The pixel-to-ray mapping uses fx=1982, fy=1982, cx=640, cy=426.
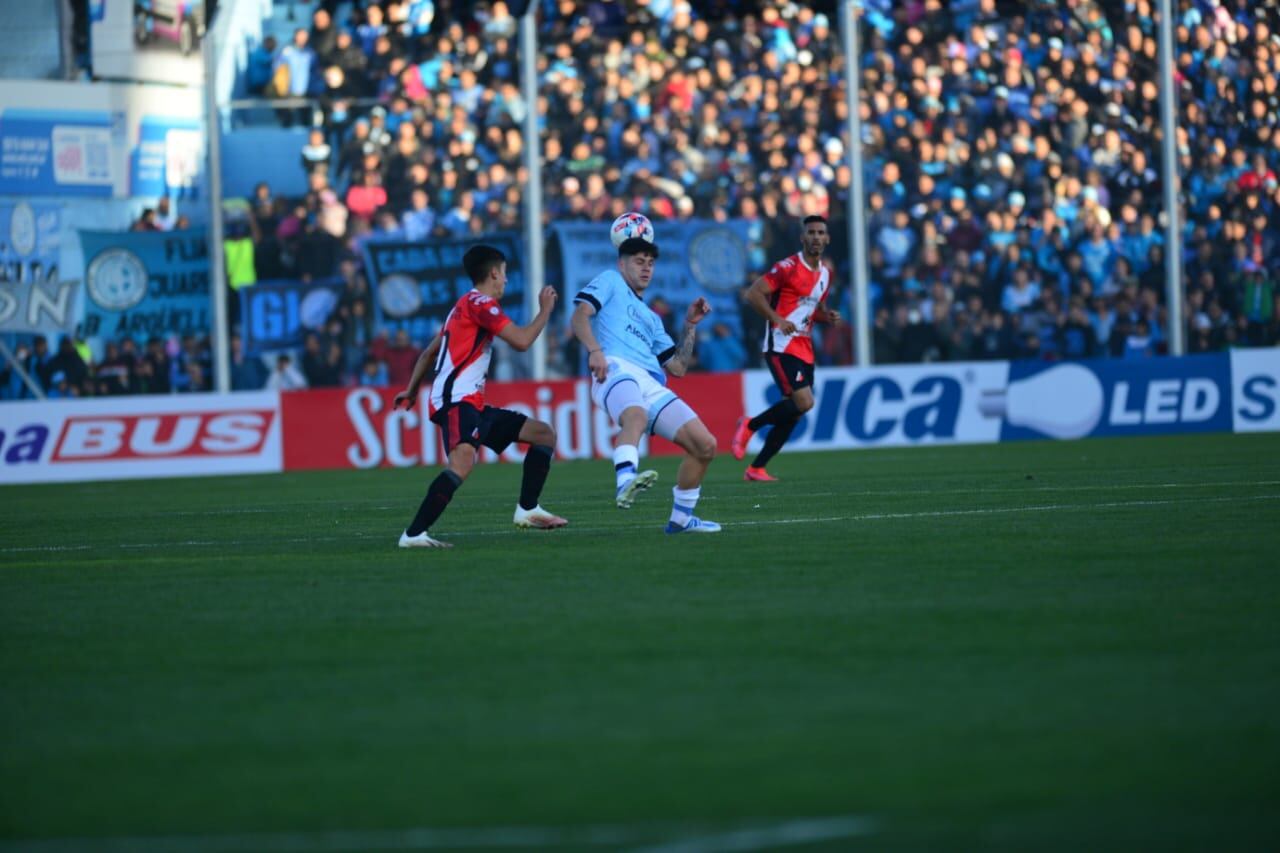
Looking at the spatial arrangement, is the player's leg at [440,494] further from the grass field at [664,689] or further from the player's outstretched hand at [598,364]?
the player's outstretched hand at [598,364]

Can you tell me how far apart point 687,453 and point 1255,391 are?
16.7 metres

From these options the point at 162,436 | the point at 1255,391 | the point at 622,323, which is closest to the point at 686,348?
the point at 622,323

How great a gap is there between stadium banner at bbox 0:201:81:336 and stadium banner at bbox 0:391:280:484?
1466mm

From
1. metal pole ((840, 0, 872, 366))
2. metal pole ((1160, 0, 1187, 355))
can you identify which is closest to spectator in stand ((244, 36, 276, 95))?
metal pole ((840, 0, 872, 366))

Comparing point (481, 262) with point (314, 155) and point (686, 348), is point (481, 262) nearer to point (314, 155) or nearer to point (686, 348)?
point (686, 348)

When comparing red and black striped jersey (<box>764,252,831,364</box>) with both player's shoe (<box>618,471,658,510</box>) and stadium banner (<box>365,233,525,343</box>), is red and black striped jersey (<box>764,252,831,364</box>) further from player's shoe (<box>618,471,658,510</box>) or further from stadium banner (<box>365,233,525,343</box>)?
stadium banner (<box>365,233,525,343</box>)

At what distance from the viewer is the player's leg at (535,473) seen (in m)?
12.1

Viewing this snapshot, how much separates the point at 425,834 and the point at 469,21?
24950 mm

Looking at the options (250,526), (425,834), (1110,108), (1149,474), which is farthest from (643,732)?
(1110,108)

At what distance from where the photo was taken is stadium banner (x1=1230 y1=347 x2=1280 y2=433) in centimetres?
2623

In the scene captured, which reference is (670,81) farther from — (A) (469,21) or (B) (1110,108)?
(B) (1110,108)

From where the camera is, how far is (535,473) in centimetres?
1248

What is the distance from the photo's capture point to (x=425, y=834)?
4547mm

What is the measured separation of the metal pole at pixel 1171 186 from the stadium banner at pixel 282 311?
1144cm
